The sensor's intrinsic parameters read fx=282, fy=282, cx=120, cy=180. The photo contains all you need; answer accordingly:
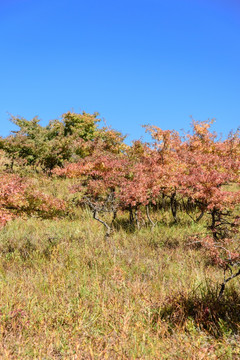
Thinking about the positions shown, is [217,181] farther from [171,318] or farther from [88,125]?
[88,125]

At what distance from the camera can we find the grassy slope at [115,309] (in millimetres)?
3309

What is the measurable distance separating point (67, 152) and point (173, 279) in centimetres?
1847

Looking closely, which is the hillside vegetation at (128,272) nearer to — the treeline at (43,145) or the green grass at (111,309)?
the green grass at (111,309)

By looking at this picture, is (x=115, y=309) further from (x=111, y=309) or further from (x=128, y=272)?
(x=128, y=272)

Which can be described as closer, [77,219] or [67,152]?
[77,219]

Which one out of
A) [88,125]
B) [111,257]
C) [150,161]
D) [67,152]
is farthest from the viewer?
[88,125]

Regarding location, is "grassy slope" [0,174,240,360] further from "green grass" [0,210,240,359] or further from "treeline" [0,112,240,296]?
"treeline" [0,112,240,296]

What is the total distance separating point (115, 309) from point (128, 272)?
2.00 metres

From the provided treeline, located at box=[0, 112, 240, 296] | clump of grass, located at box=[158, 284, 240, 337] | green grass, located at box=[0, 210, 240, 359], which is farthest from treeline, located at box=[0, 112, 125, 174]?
clump of grass, located at box=[158, 284, 240, 337]

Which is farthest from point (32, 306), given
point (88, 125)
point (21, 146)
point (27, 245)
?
point (88, 125)

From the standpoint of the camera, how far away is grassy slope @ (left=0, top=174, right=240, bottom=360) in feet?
10.9

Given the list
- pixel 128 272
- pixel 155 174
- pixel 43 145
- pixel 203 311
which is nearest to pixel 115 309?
pixel 203 311

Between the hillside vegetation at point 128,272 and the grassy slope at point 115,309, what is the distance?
2cm

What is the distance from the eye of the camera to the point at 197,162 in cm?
1084
